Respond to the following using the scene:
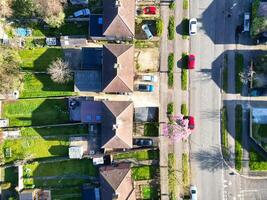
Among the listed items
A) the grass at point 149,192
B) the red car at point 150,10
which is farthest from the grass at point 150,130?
the red car at point 150,10

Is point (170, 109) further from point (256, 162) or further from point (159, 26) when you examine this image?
point (256, 162)

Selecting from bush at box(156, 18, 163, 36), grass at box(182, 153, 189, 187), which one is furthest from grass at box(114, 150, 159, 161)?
bush at box(156, 18, 163, 36)

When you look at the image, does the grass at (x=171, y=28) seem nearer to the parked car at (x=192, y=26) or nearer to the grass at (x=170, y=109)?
the parked car at (x=192, y=26)

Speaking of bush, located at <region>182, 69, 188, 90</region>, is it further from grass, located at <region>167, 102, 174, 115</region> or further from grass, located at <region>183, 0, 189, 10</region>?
grass, located at <region>183, 0, 189, 10</region>

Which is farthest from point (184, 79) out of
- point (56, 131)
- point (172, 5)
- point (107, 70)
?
point (56, 131)

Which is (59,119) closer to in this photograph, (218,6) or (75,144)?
(75,144)

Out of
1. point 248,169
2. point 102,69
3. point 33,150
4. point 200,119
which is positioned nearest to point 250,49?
point 200,119
